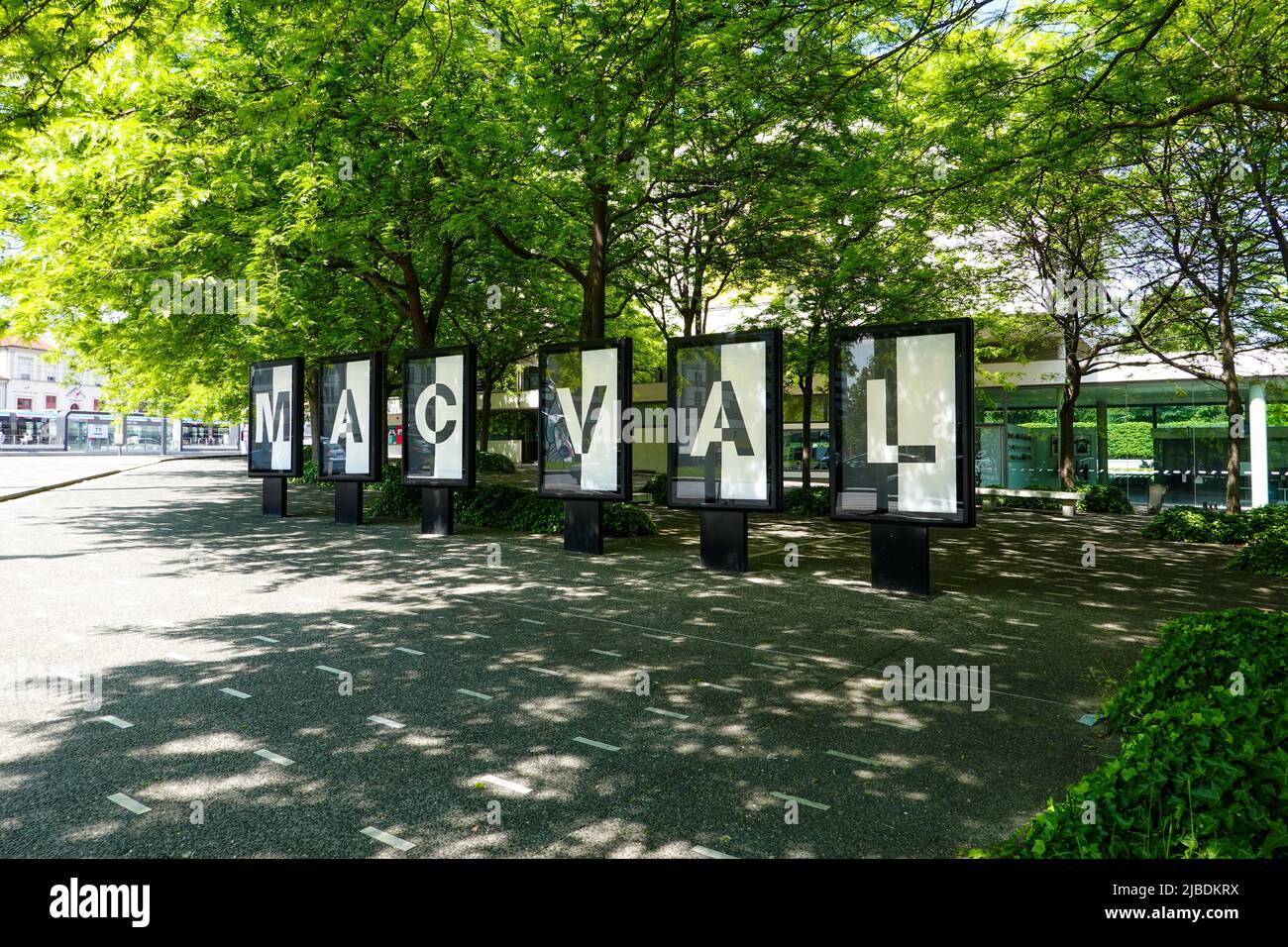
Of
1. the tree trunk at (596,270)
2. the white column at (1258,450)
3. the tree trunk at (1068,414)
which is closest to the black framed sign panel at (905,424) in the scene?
the tree trunk at (596,270)

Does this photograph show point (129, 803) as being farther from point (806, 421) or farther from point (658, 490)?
point (658, 490)

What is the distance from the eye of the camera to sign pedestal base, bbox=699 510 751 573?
38.7ft

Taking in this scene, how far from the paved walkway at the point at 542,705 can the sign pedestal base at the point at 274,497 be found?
21.0 feet

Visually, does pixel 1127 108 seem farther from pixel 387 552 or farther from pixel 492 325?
pixel 492 325

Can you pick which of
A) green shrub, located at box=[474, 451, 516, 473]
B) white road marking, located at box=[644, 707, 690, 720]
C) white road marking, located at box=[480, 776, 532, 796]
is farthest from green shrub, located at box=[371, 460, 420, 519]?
green shrub, located at box=[474, 451, 516, 473]

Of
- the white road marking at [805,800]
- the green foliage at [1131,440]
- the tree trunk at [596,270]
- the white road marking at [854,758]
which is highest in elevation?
the tree trunk at [596,270]

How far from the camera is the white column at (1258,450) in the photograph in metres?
22.9

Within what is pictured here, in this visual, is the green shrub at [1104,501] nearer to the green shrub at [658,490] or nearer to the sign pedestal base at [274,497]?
the green shrub at [658,490]

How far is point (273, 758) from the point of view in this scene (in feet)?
15.1

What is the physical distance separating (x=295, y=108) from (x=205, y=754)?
18.5 feet

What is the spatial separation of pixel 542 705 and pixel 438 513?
35.2 ft

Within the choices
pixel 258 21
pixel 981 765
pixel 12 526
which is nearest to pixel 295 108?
pixel 258 21

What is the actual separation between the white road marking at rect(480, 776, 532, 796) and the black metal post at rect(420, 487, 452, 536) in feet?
38.4

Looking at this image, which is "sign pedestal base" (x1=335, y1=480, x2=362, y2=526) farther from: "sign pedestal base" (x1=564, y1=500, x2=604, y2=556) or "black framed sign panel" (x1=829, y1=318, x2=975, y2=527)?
"black framed sign panel" (x1=829, y1=318, x2=975, y2=527)
